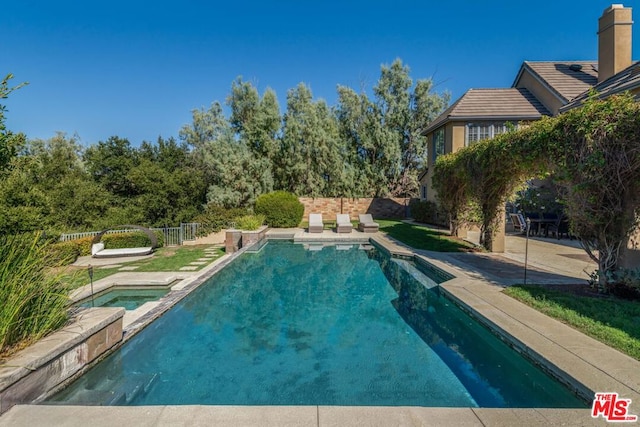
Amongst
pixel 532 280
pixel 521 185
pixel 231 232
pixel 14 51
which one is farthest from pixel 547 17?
pixel 14 51

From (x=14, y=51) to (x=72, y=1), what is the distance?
4567mm

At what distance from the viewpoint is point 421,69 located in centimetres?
2866

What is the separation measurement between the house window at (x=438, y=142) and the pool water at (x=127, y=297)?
1690 centimetres

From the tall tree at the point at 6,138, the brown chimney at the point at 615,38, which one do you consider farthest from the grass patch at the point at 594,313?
the brown chimney at the point at 615,38

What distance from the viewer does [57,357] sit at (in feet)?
11.8

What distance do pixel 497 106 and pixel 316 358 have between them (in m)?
18.4

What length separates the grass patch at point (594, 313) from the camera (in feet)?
13.8

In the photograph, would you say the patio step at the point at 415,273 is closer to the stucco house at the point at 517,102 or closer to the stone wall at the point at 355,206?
the stucco house at the point at 517,102

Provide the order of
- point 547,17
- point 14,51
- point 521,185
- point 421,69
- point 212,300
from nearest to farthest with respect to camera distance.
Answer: point 212,300 < point 521,185 < point 14,51 < point 547,17 < point 421,69

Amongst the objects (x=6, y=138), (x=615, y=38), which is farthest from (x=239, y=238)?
(x=615, y=38)

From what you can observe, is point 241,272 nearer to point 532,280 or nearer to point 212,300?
point 212,300

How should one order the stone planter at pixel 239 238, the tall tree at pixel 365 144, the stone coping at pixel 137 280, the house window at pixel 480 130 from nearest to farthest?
the stone coping at pixel 137 280
the stone planter at pixel 239 238
the house window at pixel 480 130
the tall tree at pixel 365 144

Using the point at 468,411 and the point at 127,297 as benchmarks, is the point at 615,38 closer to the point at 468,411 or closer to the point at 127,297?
the point at 468,411

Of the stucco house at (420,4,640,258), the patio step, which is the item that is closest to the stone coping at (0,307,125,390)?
the patio step
